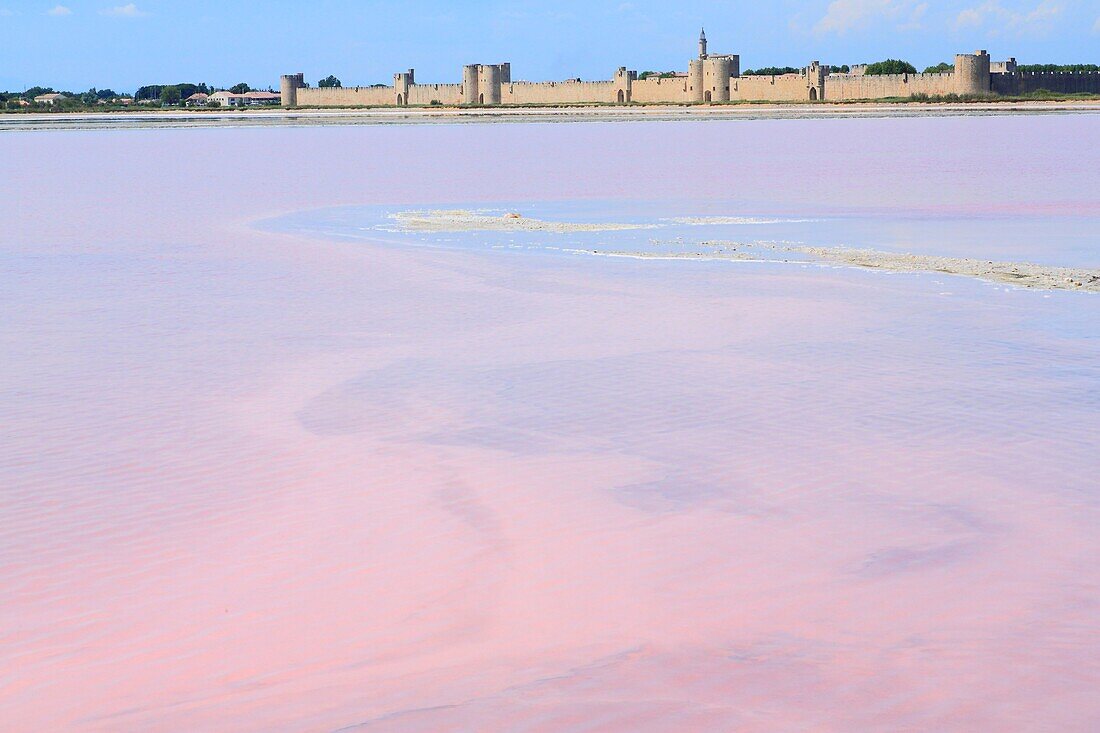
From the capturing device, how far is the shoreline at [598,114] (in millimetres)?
62750

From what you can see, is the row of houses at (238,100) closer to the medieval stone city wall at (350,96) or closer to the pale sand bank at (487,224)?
the medieval stone city wall at (350,96)

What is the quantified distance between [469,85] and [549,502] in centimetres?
8425

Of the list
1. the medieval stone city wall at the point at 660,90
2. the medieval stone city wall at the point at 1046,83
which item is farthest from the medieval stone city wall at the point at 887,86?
the medieval stone city wall at the point at 660,90

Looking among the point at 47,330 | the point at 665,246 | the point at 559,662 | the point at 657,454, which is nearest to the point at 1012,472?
the point at 657,454

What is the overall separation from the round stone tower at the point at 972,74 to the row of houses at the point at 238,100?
2325 inches

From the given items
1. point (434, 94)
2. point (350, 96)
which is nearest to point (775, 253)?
point (434, 94)

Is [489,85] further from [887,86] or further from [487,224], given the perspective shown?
[487,224]

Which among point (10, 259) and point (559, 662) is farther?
point (10, 259)

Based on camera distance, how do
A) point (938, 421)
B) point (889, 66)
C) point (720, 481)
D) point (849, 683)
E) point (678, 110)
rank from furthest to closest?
point (889, 66), point (678, 110), point (938, 421), point (720, 481), point (849, 683)

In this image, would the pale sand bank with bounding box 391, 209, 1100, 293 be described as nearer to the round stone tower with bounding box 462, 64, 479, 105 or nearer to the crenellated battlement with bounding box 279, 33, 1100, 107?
the crenellated battlement with bounding box 279, 33, 1100, 107

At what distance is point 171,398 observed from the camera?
5762mm

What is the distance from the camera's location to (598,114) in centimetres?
7331

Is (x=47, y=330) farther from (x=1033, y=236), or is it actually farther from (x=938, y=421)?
(x=1033, y=236)

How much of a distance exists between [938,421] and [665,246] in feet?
19.4
